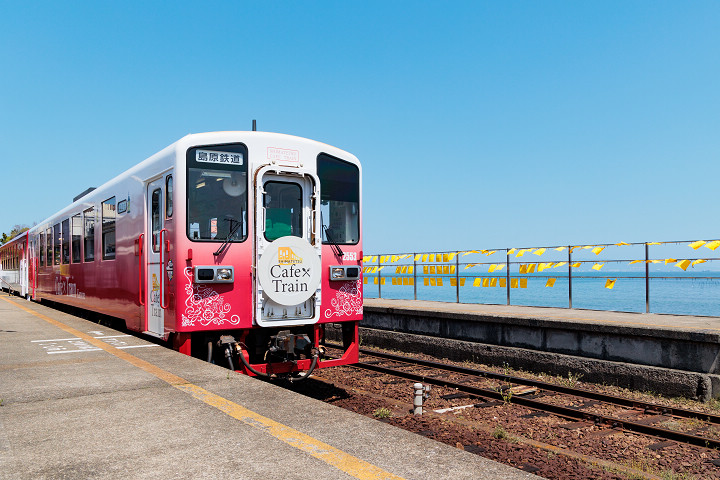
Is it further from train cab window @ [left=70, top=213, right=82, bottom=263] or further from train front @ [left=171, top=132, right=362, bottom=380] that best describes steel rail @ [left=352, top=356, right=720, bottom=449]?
train cab window @ [left=70, top=213, right=82, bottom=263]

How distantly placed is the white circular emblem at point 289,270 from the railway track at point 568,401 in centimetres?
272

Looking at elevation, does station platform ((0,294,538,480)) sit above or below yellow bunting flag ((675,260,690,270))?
below

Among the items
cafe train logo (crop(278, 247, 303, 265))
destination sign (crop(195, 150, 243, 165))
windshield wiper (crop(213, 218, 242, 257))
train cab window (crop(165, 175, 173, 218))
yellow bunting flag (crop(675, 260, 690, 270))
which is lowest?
yellow bunting flag (crop(675, 260, 690, 270))

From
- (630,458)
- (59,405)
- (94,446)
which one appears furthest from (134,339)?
(630,458)

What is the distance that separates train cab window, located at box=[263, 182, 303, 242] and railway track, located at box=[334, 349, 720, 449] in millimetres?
3293

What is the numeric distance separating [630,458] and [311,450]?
356 centimetres

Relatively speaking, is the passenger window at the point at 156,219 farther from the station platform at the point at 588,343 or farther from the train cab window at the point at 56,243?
the train cab window at the point at 56,243

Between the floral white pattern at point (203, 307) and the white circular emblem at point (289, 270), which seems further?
the white circular emblem at point (289, 270)

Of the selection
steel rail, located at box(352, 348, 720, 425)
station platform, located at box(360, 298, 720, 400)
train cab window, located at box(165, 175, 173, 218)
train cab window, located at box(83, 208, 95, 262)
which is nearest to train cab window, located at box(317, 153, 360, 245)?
train cab window, located at box(165, 175, 173, 218)

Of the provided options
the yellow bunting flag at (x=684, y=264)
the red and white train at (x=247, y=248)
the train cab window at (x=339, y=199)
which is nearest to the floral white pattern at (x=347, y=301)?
the red and white train at (x=247, y=248)

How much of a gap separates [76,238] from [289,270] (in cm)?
719

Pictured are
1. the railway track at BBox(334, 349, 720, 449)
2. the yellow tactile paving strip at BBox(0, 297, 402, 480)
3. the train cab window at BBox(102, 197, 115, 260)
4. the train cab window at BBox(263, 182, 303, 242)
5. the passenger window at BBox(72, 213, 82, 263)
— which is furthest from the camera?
the passenger window at BBox(72, 213, 82, 263)

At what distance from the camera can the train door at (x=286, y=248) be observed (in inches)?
270

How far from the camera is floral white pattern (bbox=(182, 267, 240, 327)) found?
654cm
